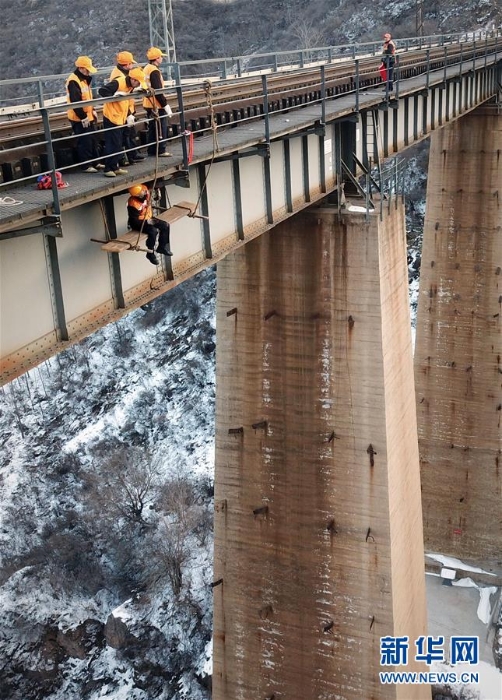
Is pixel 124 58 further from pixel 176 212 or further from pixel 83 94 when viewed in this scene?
pixel 176 212

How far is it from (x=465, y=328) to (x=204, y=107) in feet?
46.5

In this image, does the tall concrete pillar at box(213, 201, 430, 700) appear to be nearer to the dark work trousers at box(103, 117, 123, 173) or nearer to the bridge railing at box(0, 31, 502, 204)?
the bridge railing at box(0, 31, 502, 204)

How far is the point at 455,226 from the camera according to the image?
22531 mm

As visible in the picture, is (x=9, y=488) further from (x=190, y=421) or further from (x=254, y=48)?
(x=254, y=48)

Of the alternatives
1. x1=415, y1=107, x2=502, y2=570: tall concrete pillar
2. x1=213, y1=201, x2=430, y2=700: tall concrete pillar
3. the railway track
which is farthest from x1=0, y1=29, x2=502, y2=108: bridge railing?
x1=415, y1=107, x2=502, y2=570: tall concrete pillar

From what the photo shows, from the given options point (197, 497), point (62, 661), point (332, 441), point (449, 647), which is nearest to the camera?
point (332, 441)

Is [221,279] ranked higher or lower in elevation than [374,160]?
lower

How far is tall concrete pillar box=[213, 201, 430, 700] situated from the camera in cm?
1326

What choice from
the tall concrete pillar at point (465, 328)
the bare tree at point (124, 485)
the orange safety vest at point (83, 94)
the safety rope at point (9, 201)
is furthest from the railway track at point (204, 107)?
the bare tree at point (124, 485)

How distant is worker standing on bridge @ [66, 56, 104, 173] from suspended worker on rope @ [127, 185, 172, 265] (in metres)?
0.52

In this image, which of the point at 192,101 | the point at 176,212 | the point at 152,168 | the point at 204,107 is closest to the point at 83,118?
the point at 152,168

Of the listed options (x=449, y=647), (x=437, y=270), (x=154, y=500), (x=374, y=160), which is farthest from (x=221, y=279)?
(x=154, y=500)

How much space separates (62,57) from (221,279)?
6530 centimetres

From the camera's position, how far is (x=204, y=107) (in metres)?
10.8
